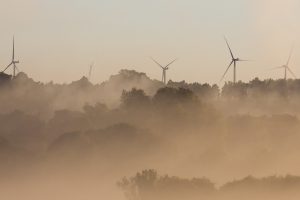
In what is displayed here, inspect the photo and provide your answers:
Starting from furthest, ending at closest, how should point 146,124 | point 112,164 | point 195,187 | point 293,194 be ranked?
point 146,124
point 112,164
point 293,194
point 195,187

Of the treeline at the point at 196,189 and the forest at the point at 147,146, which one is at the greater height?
the forest at the point at 147,146

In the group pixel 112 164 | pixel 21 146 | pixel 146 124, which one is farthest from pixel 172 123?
pixel 21 146

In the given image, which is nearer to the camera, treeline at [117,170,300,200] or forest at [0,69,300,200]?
treeline at [117,170,300,200]

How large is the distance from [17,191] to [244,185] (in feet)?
165

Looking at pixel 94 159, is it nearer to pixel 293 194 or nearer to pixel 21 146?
pixel 21 146

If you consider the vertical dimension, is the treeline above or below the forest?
below

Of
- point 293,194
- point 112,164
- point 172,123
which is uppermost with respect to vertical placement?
point 172,123

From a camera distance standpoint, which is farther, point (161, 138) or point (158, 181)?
point (161, 138)

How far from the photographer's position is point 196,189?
104m

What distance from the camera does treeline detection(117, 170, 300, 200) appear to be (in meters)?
104

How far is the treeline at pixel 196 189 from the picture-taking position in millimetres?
103656

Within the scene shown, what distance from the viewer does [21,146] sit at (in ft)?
552

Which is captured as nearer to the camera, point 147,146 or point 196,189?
point 196,189

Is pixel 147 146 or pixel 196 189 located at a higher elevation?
pixel 147 146
